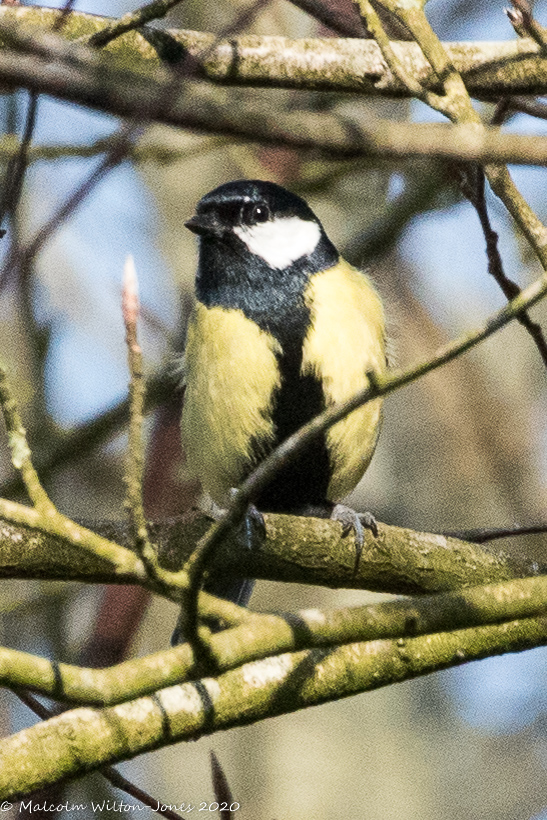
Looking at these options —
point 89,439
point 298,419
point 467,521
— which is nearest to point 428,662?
point 298,419

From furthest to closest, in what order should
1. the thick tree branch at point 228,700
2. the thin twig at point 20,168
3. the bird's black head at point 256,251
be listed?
the bird's black head at point 256,251
the thin twig at point 20,168
the thick tree branch at point 228,700

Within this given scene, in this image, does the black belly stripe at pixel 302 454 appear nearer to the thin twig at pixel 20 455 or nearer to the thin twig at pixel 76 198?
the thin twig at pixel 76 198

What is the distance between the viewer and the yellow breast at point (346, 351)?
2.75m

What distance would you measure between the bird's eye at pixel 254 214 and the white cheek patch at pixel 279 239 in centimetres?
1

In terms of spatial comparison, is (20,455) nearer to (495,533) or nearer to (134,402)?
(134,402)

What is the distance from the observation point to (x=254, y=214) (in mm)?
2996

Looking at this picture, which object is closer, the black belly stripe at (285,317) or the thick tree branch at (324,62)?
the thick tree branch at (324,62)

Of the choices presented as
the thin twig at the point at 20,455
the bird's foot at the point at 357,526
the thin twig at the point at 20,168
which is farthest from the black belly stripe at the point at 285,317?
the thin twig at the point at 20,455

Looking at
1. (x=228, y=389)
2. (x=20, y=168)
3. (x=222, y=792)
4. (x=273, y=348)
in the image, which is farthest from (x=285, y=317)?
(x=222, y=792)

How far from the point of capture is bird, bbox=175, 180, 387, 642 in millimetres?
2762

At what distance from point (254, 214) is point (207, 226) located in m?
0.15

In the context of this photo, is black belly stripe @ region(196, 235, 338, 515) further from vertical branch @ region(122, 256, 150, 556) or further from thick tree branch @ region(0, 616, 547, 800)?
vertical branch @ region(122, 256, 150, 556)

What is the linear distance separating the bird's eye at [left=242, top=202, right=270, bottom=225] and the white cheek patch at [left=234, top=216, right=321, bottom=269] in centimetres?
1

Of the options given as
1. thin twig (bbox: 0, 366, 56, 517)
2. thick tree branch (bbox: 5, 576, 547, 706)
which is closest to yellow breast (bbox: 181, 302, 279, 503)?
thick tree branch (bbox: 5, 576, 547, 706)
